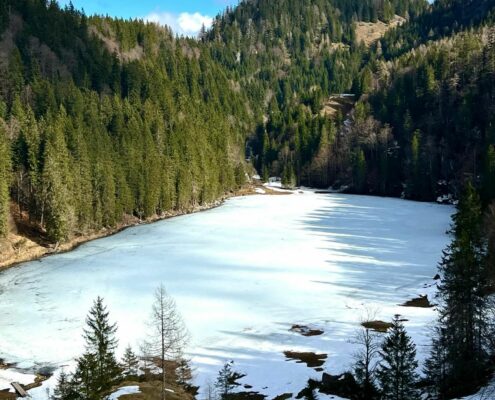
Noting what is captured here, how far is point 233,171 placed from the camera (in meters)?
145

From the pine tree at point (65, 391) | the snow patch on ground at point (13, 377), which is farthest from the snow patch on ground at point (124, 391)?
the snow patch on ground at point (13, 377)

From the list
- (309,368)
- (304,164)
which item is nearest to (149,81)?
(304,164)

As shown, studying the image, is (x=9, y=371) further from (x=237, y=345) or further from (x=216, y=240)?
(x=216, y=240)

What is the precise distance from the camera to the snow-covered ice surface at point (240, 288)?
33.2 metres

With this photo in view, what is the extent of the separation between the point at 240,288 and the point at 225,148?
334 feet

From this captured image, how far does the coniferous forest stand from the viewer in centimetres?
2667

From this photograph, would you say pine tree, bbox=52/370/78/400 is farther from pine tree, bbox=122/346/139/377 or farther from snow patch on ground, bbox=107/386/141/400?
pine tree, bbox=122/346/139/377

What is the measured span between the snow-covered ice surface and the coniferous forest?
10.3 feet

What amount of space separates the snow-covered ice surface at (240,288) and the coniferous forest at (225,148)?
314cm

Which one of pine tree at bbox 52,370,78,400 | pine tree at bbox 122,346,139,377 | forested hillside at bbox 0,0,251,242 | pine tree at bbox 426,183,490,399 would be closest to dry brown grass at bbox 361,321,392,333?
pine tree at bbox 426,183,490,399

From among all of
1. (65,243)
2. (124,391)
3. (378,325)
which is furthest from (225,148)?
(124,391)

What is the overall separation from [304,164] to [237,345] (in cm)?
14017

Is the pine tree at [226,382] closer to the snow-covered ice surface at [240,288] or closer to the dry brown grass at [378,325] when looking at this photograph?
the snow-covered ice surface at [240,288]

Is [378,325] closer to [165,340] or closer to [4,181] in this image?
[165,340]
